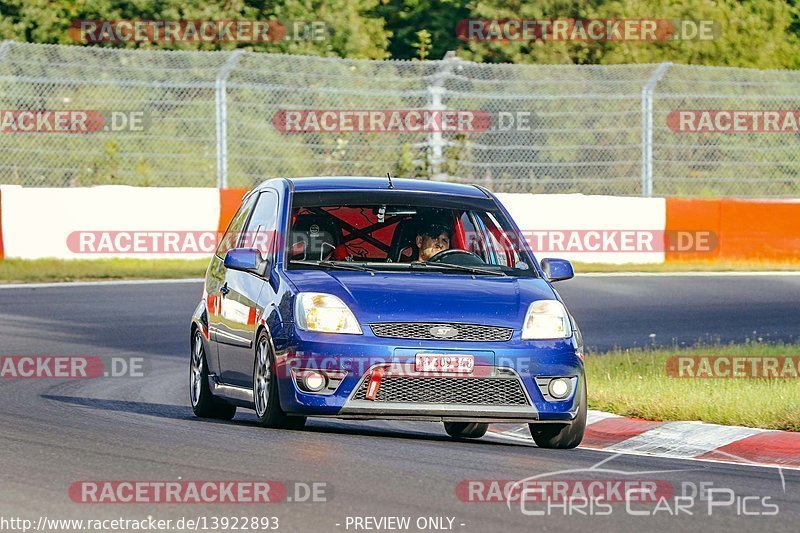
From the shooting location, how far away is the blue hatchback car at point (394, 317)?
33.4 ft

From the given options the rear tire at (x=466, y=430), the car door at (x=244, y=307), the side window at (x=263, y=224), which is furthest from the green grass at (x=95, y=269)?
the rear tire at (x=466, y=430)

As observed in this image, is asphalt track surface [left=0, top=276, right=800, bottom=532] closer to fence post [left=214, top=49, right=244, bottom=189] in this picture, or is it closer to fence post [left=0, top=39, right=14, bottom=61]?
fence post [left=214, top=49, right=244, bottom=189]

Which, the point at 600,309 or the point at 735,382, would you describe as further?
the point at 600,309

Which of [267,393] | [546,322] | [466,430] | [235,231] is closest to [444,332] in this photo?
[546,322]

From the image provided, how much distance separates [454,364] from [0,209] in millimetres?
16796

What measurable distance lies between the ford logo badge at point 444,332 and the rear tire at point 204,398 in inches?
89.4

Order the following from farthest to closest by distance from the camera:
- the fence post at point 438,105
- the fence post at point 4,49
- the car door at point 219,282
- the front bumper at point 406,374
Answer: the fence post at point 438,105, the fence post at point 4,49, the car door at point 219,282, the front bumper at point 406,374

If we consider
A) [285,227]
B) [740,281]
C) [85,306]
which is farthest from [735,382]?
[740,281]

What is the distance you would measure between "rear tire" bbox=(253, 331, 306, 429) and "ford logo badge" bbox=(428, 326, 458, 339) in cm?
95

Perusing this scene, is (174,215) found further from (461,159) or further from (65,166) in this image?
(461,159)

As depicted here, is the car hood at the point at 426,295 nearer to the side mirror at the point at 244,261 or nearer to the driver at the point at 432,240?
the side mirror at the point at 244,261

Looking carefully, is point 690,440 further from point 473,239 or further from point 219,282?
point 219,282

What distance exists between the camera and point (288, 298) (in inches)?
415

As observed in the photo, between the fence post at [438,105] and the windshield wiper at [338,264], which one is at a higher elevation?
the windshield wiper at [338,264]
